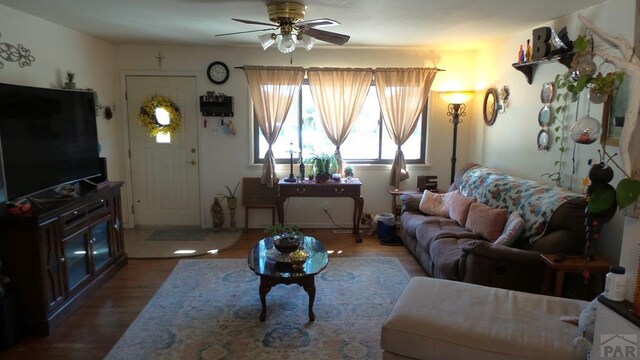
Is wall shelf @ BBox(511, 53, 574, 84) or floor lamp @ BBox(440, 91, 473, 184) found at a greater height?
wall shelf @ BBox(511, 53, 574, 84)

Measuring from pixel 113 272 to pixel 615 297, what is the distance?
3.83 m

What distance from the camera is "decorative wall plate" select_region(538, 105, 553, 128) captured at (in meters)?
3.60

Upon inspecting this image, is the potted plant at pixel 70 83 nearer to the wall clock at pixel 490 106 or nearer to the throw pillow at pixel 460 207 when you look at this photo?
the throw pillow at pixel 460 207

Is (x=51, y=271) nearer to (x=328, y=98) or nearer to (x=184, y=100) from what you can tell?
(x=184, y=100)

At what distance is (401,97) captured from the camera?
5066mm

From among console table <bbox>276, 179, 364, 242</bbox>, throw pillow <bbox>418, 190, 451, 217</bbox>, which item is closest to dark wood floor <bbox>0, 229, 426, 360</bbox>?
console table <bbox>276, 179, 364, 242</bbox>

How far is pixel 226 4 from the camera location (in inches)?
121

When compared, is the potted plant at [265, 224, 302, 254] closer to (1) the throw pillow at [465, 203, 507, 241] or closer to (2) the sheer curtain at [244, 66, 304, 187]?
(1) the throw pillow at [465, 203, 507, 241]

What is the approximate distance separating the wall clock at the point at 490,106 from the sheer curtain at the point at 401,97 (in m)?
0.70

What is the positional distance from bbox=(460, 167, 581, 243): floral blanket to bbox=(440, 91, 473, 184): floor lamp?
802 mm

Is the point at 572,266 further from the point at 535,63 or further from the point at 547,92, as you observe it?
the point at 535,63

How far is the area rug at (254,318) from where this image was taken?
2541mm

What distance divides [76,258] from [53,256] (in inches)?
14.4

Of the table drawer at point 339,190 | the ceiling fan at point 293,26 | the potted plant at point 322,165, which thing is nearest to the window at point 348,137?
the potted plant at point 322,165
